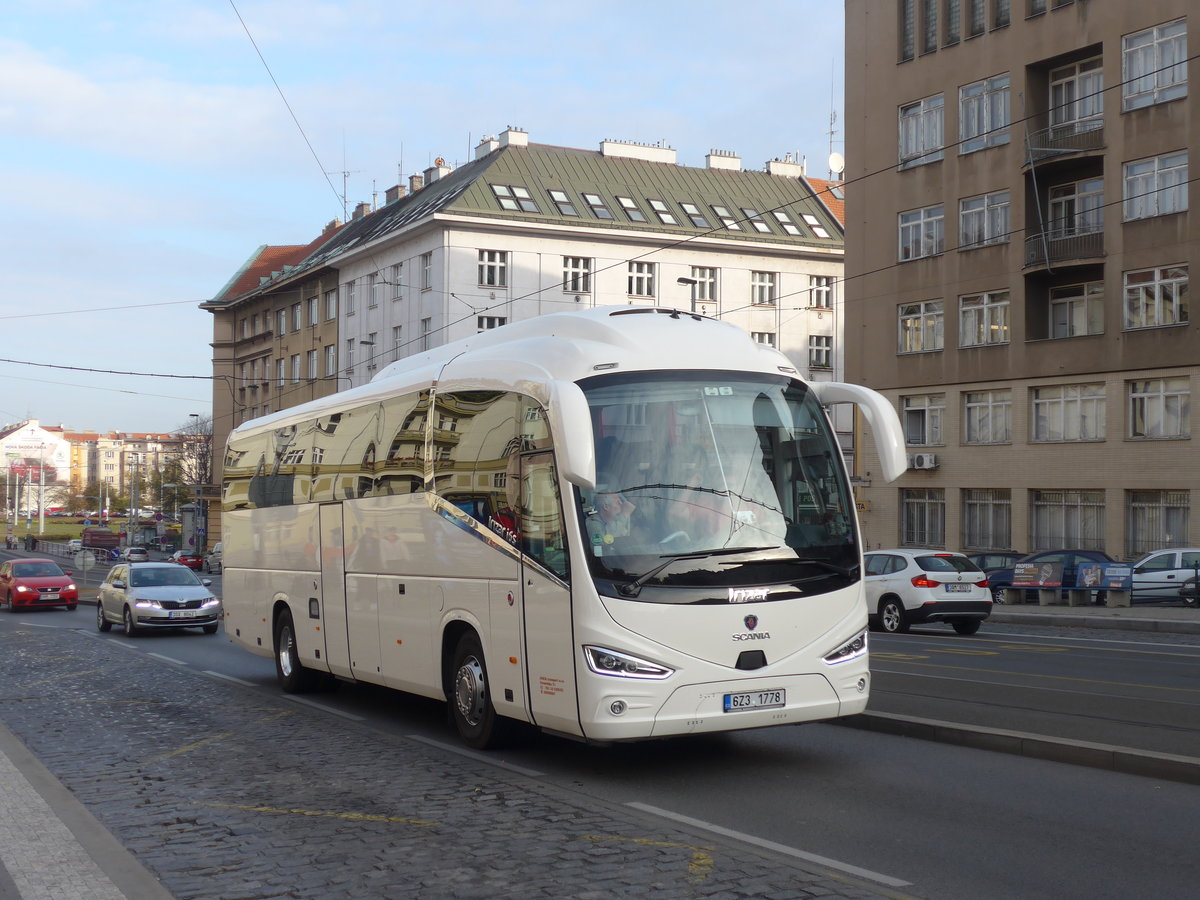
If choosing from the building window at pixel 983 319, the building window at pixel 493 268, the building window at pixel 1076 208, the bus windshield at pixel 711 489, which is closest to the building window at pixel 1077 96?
the building window at pixel 1076 208

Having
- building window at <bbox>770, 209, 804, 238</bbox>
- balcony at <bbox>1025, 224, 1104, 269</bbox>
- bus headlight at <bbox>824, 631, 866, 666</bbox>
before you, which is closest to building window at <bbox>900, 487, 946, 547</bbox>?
balcony at <bbox>1025, 224, 1104, 269</bbox>

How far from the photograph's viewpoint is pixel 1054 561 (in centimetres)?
3322

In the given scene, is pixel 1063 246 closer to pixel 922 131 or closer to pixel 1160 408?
pixel 1160 408

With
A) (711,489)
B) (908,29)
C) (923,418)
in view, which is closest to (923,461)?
(923,418)

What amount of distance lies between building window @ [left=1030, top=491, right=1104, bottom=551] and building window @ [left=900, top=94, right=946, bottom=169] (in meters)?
10.9

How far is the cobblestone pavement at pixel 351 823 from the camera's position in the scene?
6.52 metres

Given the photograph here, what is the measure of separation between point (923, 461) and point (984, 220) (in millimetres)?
7463

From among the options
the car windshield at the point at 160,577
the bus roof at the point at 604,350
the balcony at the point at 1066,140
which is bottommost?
the car windshield at the point at 160,577

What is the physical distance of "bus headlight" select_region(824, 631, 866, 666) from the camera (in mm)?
9578

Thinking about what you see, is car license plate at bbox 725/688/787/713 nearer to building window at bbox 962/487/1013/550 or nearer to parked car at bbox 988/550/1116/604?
parked car at bbox 988/550/1116/604

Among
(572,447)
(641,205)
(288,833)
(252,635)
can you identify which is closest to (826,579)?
(572,447)

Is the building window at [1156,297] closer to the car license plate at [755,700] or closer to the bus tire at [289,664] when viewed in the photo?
the bus tire at [289,664]

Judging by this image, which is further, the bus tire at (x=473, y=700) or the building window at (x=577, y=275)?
the building window at (x=577, y=275)

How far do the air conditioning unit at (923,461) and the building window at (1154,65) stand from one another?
1152 cm
